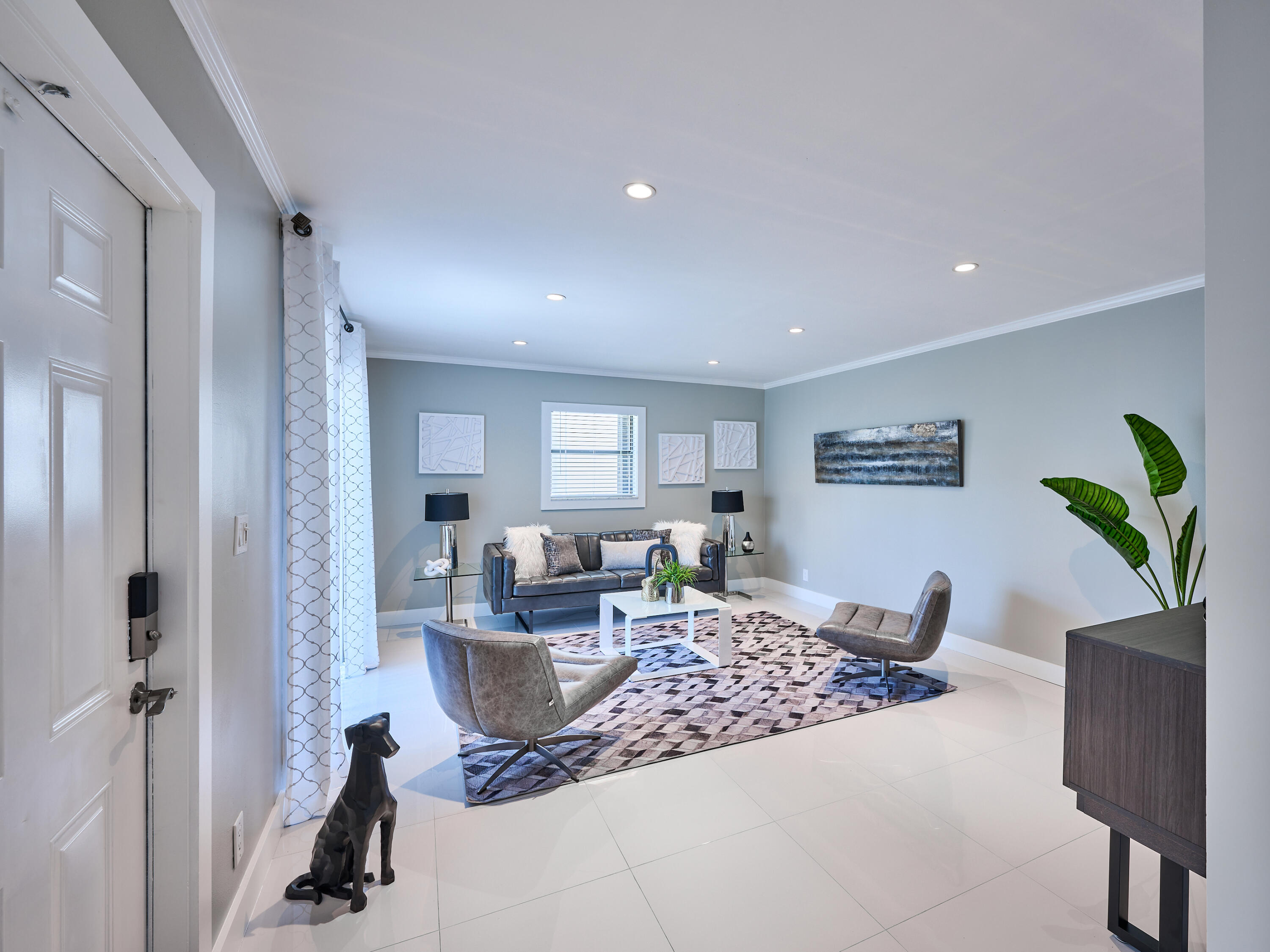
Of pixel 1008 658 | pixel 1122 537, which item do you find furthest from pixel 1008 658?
pixel 1122 537

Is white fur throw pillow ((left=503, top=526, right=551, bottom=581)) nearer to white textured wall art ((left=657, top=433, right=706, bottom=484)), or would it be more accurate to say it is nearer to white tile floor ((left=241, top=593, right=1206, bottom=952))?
white textured wall art ((left=657, top=433, right=706, bottom=484))

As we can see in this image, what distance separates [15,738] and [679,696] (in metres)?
3.18

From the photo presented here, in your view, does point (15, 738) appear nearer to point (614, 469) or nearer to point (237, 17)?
point (237, 17)

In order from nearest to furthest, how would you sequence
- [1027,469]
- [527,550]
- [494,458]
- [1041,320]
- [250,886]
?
1. [250,886]
2. [1041,320]
3. [1027,469]
4. [527,550]
5. [494,458]

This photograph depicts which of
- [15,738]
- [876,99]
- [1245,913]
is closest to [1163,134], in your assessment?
[876,99]

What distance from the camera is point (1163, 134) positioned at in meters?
1.80

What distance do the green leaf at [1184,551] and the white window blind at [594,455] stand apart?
4.43 meters

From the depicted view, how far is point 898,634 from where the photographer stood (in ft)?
12.3

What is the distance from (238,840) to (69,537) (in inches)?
48.9

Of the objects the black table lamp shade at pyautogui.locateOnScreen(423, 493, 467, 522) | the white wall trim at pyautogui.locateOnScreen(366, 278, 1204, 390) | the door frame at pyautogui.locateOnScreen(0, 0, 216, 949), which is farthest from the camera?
the black table lamp shade at pyautogui.locateOnScreen(423, 493, 467, 522)

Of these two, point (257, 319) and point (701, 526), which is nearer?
point (257, 319)

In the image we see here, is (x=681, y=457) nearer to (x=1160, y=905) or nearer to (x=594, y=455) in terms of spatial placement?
(x=594, y=455)

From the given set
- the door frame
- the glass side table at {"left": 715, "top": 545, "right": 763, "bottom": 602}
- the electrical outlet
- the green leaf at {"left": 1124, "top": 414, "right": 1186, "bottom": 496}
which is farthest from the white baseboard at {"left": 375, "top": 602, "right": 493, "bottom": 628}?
the green leaf at {"left": 1124, "top": 414, "right": 1186, "bottom": 496}

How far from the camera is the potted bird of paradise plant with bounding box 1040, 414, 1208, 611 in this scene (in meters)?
3.00
